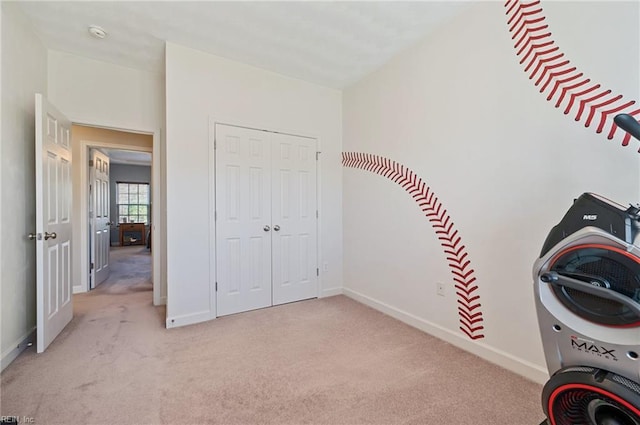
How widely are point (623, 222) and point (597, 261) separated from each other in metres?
0.15

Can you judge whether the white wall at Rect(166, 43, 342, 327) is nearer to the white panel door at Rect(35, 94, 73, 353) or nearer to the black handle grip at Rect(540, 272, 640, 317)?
the white panel door at Rect(35, 94, 73, 353)

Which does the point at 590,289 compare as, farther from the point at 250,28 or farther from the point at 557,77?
the point at 250,28

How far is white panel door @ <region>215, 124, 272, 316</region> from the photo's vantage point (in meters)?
2.92

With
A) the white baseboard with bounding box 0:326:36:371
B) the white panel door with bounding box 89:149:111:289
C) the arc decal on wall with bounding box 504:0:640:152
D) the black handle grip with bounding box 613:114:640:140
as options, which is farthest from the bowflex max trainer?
the white panel door with bounding box 89:149:111:289

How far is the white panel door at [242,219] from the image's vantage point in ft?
9.57

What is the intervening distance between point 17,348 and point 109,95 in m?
2.41

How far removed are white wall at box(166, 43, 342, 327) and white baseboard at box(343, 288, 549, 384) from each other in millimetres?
1815

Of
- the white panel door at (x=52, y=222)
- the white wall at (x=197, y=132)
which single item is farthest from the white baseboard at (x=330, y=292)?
the white panel door at (x=52, y=222)

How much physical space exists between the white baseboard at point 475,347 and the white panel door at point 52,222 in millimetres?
2874

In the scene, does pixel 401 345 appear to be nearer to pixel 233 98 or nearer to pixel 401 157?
pixel 401 157

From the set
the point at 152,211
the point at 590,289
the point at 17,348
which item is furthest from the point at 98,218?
the point at 590,289

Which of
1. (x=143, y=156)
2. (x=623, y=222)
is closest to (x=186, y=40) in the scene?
(x=623, y=222)

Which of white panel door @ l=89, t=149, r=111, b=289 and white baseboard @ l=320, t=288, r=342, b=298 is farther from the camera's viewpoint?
white panel door @ l=89, t=149, r=111, b=289

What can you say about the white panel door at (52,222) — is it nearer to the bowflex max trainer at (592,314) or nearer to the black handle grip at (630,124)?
the bowflex max trainer at (592,314)
